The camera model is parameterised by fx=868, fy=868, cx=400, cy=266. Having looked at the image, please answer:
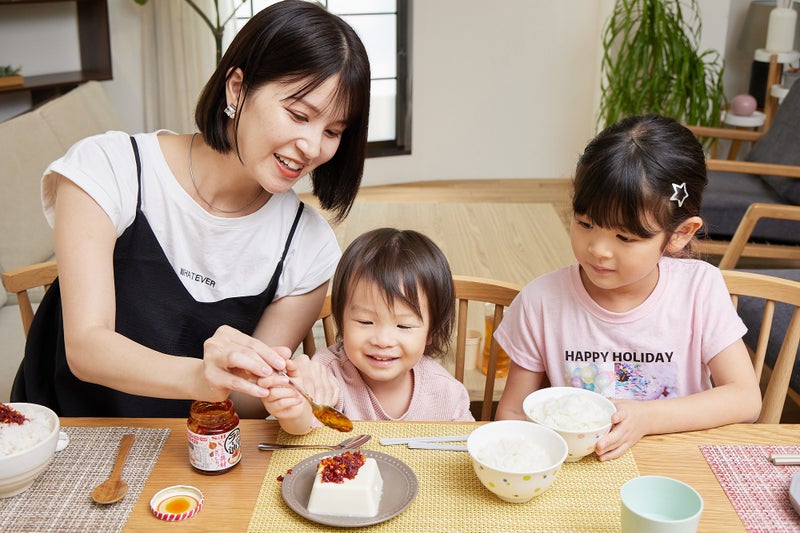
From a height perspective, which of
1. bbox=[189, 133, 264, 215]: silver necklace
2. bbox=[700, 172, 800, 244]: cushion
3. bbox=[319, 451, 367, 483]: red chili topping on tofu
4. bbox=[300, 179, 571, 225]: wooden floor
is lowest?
bbox=[300, 179, 571, 225]: wooden floor

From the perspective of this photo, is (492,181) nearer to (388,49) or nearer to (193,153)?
(388,49)

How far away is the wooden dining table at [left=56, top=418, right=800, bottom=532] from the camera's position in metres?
1.12

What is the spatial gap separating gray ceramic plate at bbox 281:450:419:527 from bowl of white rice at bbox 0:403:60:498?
0.32 m

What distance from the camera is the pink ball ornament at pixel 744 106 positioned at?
4949 millimetres

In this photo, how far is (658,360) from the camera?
5.18 ft

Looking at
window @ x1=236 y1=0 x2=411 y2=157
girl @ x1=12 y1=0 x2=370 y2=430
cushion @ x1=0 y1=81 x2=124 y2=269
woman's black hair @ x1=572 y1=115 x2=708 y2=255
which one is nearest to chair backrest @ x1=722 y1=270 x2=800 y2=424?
woman's black hair @ x1=572 y1=115 x2=708 y2=255

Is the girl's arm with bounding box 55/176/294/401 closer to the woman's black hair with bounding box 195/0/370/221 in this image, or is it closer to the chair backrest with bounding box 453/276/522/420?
the woman's black hair with bounding box 195/0/370/221

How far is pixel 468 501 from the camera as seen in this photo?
3.80 ft

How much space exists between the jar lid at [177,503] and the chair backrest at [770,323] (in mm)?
1074

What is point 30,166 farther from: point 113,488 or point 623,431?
point 623,431

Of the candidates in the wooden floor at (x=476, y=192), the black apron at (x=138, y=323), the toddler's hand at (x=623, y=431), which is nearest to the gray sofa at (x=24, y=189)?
the black apron at (x=138, y=323)

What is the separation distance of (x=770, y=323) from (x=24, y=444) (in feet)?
4.31

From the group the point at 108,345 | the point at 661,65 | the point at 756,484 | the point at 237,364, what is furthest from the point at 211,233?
the point at 661,65

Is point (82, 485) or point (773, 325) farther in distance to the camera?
point (773, 325)
